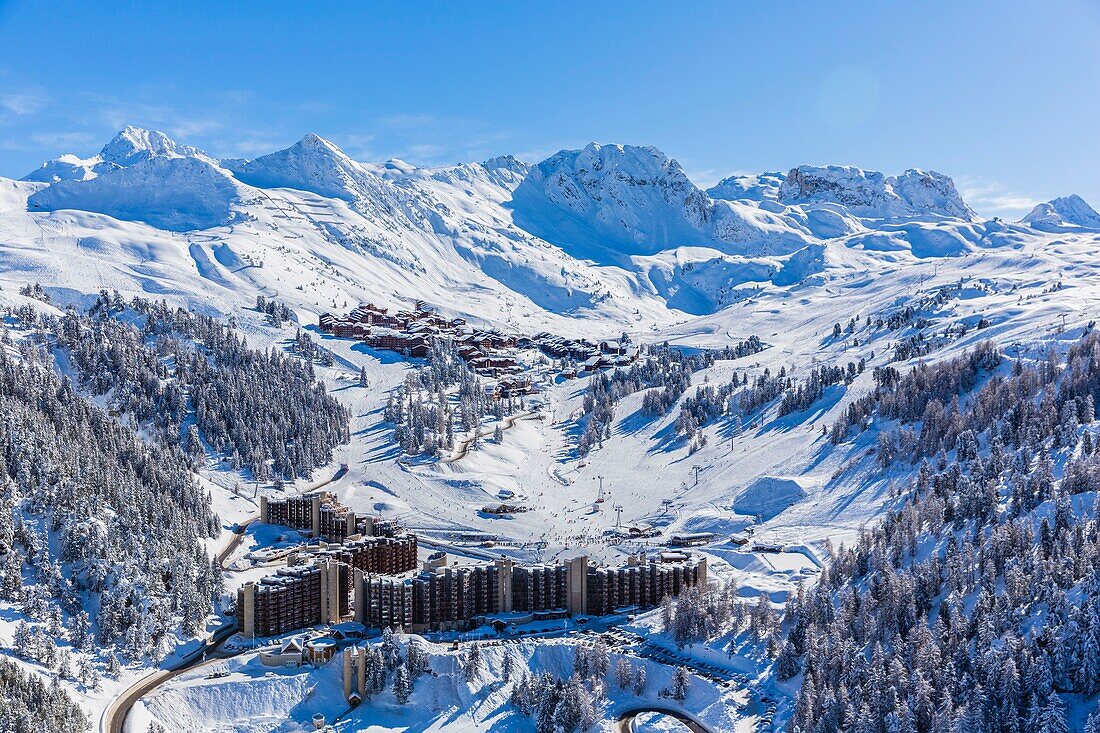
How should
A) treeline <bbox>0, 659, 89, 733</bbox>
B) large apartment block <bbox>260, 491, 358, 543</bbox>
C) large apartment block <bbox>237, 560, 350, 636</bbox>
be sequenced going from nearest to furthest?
1. treeline <bbox>0, 659, 89, 733</bbox>
2. large apartment block <bbox>237, 560, 350, 636</bbox>
3. large apartment block <bbox>260, 491, 358, 543</bbox>

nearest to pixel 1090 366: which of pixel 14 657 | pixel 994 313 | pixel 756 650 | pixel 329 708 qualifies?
pixel 756 650

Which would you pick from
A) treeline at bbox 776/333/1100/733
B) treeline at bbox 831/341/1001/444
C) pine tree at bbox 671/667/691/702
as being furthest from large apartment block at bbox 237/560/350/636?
treeline at bbox 831/341/1001/444

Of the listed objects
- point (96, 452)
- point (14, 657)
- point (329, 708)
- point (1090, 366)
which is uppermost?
point (1090, 366)

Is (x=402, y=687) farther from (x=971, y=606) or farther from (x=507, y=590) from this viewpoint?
(x=971, y=606)

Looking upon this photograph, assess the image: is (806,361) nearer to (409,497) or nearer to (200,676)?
(409,497)

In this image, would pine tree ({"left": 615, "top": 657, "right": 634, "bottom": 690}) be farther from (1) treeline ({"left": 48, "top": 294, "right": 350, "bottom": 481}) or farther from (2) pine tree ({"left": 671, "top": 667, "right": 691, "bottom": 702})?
(1) treeline ({"left": 48, "top": 294, "right": 350, "bottom": 481})

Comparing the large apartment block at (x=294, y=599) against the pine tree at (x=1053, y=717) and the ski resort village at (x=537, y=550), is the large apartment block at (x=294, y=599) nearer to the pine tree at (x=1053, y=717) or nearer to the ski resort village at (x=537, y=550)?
the ski resort village at (x=537, y=550)

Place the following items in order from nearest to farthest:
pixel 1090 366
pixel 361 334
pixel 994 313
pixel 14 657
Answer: pixel 14 657
pixel 1090 366
pixel 994 313
pixel 361 334

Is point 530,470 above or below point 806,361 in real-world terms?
below
